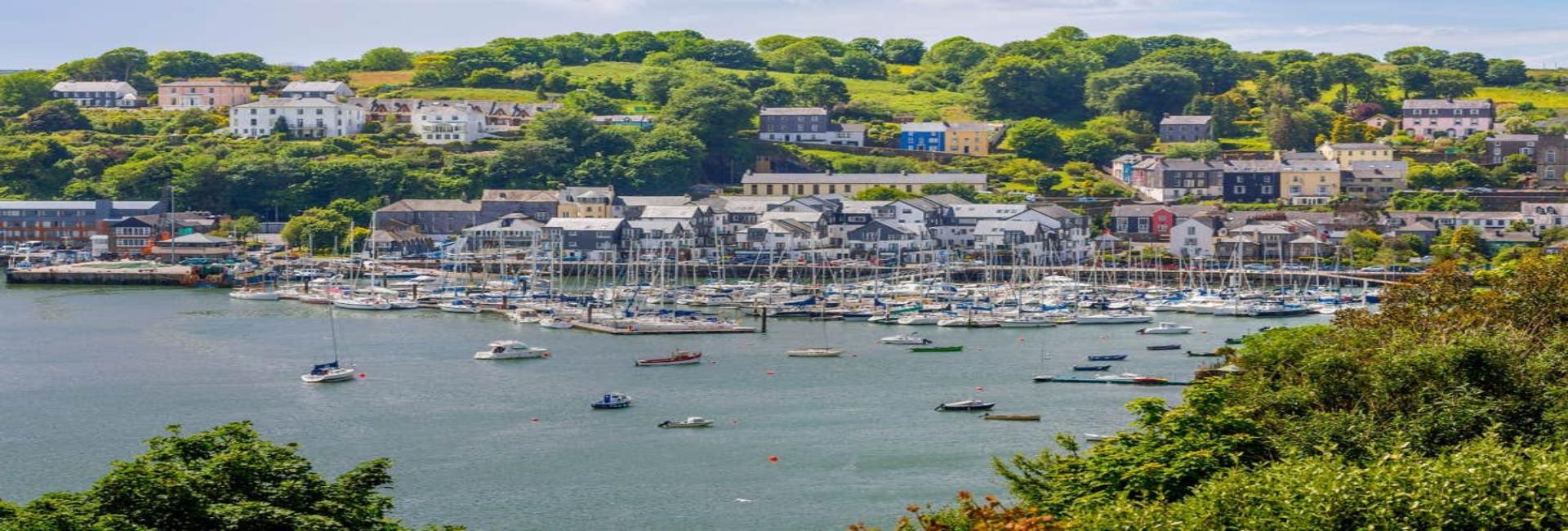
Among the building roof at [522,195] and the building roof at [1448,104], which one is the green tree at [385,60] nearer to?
the building roof at [522,195]

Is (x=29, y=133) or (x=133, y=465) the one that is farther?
(x=29, y=133)

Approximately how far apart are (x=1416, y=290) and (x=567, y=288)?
79.9 ft

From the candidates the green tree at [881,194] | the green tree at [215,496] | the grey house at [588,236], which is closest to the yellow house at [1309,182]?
the green tree at [881,194]

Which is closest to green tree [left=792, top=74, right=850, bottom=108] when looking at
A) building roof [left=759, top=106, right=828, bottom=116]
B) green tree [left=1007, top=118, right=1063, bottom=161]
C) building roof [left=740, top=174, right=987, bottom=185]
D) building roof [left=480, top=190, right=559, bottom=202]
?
building roof [left=759, top=106, right=828, bottom=116]

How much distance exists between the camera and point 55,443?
71.7 feet

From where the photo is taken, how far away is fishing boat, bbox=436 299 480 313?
37219 mm

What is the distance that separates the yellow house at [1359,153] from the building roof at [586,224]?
71.7 ft

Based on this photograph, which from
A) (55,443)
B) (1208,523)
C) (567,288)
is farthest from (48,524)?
(567,288)

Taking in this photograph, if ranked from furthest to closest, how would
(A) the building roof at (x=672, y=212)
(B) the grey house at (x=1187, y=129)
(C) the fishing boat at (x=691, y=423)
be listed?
1. (B) the grey house at (x=1187, y=129)
2. (A) the building roof at (x=672, y=212)
3. (C) the fishing boat at (x=691, y=423)

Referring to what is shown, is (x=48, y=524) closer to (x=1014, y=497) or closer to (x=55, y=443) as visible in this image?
(x=1014, y=497)

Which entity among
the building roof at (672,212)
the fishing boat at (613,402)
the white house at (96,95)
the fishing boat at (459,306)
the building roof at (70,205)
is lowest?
the fishing boat at (613,402)

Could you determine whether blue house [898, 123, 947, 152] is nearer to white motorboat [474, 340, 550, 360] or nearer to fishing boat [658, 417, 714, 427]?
white motorboat [474, 340, 550, 360]

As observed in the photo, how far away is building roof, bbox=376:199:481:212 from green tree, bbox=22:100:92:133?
16968mm

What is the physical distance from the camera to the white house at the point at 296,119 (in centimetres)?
6050
